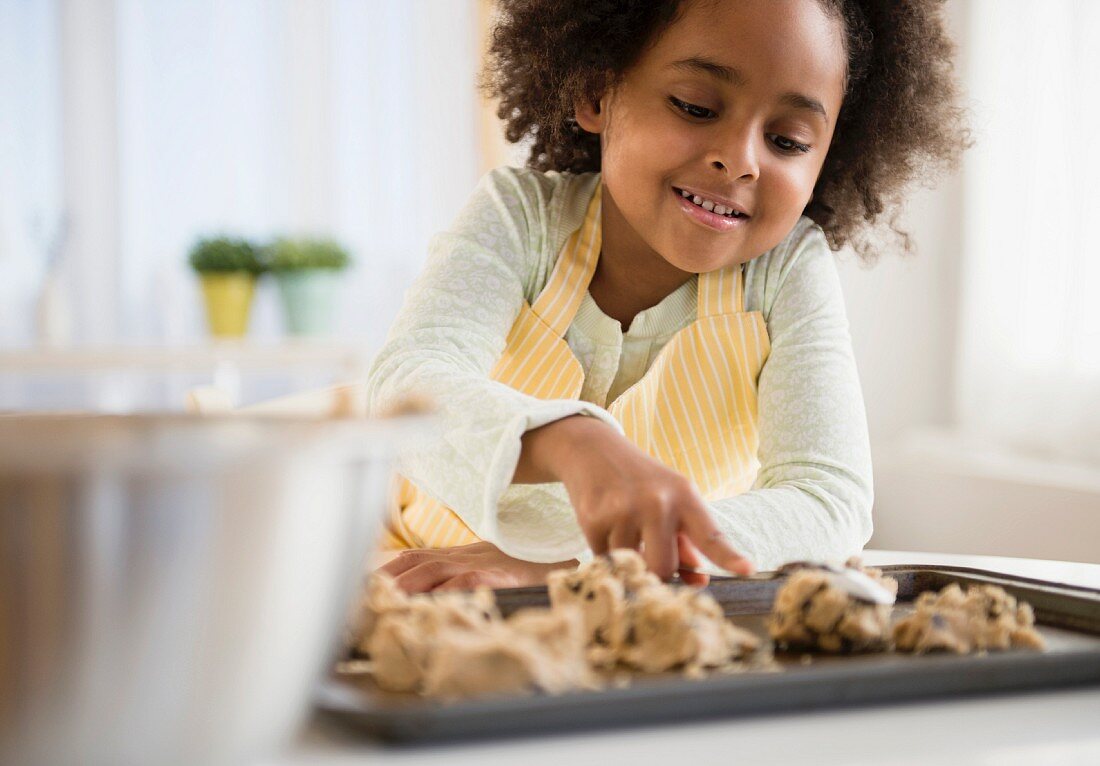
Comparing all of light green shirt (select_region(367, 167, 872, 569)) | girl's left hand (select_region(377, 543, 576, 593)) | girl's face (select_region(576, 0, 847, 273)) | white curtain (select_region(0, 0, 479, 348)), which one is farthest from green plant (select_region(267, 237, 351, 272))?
A: girl's left hand (select_region(377, 543, 576, 593))

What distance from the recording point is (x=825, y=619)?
1.53ft

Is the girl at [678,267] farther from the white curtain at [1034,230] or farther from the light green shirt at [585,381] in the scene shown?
the white curtain at [1034,230]

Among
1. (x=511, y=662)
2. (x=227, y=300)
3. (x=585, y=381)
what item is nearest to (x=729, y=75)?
(x=585, y=381)

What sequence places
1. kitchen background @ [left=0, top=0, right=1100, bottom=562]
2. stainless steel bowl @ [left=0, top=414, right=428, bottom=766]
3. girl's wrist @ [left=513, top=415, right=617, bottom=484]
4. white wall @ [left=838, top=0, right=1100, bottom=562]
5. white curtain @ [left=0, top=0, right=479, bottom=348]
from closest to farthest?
stainless steel bowl @ [left=0, top=414, right=428, bottom=766] < girl's wrist @ [left=513, top=415, right=617, bottom=484] < white wall @ [left=838, top=0, right=1100, bottom=562] < kitchen background @ [left=0, top=0, right=1100, bottom=562] < white curtain @ [left=0, top=0, right=479, bottom=348]

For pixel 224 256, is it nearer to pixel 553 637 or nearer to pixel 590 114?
pixel 590 114

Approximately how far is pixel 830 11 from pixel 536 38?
1.13ft

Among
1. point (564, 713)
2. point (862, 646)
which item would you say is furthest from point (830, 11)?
point (564, 713)

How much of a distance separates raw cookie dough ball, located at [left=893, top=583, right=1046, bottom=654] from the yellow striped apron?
0.65 metres

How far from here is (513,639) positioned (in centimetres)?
38

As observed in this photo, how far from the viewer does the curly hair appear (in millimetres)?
1145

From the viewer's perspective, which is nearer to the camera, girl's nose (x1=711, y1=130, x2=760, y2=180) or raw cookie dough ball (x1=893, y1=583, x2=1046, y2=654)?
raw cookie dough ball (x1=893, y1=583, x2=1046, y2=654)

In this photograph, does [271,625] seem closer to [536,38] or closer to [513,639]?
[513,639]

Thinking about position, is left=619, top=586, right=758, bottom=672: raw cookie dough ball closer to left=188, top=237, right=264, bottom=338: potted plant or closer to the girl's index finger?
the girl's index finger

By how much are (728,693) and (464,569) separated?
426 millimetres
